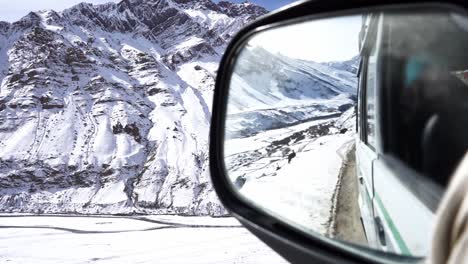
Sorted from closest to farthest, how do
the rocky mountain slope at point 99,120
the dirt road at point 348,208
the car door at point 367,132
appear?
the dirt road at point 348,208 → the car door at point 367,132 → the rocky mountain slope at point 99,120

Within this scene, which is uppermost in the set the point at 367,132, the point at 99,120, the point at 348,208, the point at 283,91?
the point at 99,120

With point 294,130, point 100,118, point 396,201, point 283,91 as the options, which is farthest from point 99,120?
point 396,201

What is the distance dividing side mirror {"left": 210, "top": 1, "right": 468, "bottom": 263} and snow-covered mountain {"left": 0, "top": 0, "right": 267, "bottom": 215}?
3703 inches

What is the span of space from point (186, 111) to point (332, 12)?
13555 centimetres

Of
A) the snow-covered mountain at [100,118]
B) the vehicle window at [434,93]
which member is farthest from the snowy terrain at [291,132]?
the snow-covered mountain at [100,118]

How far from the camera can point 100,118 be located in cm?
12925

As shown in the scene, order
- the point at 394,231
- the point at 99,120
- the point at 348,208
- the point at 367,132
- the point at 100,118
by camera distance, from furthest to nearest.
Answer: the point at 100,118 < the point at 99,120 < the point at 367,132 < the point at 348,208 < the point at 394,231

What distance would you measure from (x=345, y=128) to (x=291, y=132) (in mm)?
211

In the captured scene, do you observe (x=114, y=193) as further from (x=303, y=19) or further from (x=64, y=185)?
(x=303, y=19)

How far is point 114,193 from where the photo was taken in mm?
109500

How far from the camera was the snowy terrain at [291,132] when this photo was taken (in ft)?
4.47

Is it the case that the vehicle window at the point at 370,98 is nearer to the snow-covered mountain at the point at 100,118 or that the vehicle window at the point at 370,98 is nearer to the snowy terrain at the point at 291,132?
the snowy terrain at the point at 291,132

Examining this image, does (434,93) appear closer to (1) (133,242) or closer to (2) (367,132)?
(2) (367,132)

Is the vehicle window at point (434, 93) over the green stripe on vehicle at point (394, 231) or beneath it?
over
